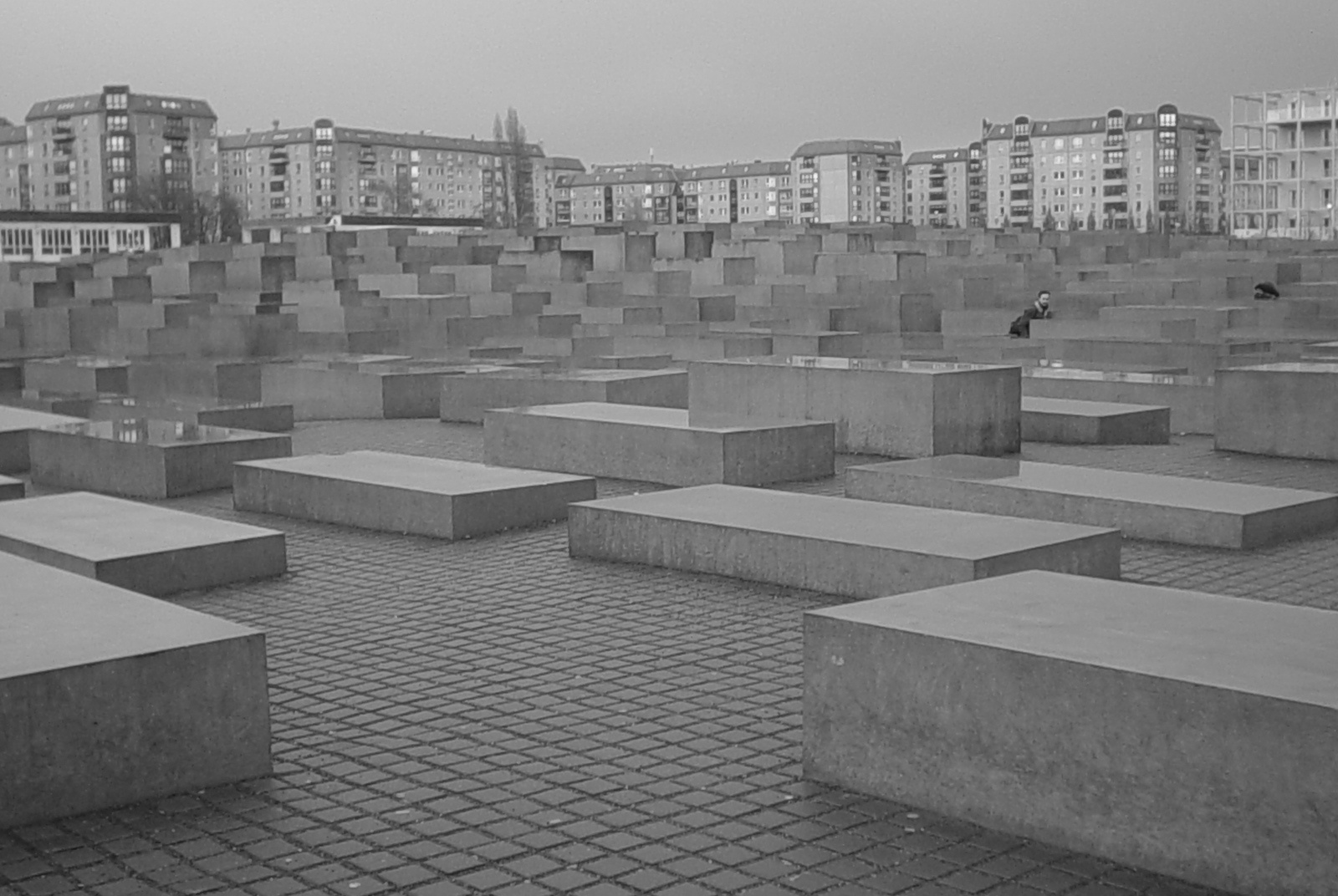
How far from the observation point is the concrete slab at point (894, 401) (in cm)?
1347

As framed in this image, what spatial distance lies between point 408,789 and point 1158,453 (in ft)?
31.2

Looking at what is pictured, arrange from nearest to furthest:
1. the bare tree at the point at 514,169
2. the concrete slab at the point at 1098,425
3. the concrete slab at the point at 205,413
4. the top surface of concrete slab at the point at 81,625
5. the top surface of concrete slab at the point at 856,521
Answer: the top surface of concrete slab at the point at 81,625 → the top surface of concrete slab at the point at 856,521 → the concrete slab at the point at 1098,425 → the concrete slab at the point at 205,413 → the bare tree at the point at 514,169

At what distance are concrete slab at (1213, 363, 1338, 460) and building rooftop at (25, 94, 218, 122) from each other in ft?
466

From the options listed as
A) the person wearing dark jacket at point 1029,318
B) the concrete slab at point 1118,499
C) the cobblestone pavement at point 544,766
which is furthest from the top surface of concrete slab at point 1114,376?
the cobblestone pavement at point 544,766

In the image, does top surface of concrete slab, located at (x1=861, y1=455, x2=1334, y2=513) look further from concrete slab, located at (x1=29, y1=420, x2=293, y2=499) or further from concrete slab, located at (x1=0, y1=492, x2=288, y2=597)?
concrete slab, located at (x1=29, y1=420, x2=293, y2=499)

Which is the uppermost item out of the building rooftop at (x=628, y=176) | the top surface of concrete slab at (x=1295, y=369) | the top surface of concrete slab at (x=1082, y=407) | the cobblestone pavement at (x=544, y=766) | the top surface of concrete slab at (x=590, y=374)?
the building rooftop at (x=628, y=176)

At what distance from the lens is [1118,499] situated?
9.93 meters

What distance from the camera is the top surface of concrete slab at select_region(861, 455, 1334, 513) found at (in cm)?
992

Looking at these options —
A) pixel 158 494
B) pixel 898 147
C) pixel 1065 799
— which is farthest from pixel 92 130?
pixel 1065 799

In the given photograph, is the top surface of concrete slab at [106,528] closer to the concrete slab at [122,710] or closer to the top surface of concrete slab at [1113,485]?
the concrete slab at [122,710]

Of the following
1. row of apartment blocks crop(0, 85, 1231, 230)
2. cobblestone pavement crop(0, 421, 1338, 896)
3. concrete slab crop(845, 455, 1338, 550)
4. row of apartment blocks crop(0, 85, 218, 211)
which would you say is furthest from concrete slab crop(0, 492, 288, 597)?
row of apartment blocks crop(0, 85, 218, 211)

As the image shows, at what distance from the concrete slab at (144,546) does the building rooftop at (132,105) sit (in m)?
144

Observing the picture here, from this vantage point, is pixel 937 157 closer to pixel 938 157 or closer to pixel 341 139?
pixel 938 157

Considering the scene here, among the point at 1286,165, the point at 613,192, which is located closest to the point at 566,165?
the point at 613,192
